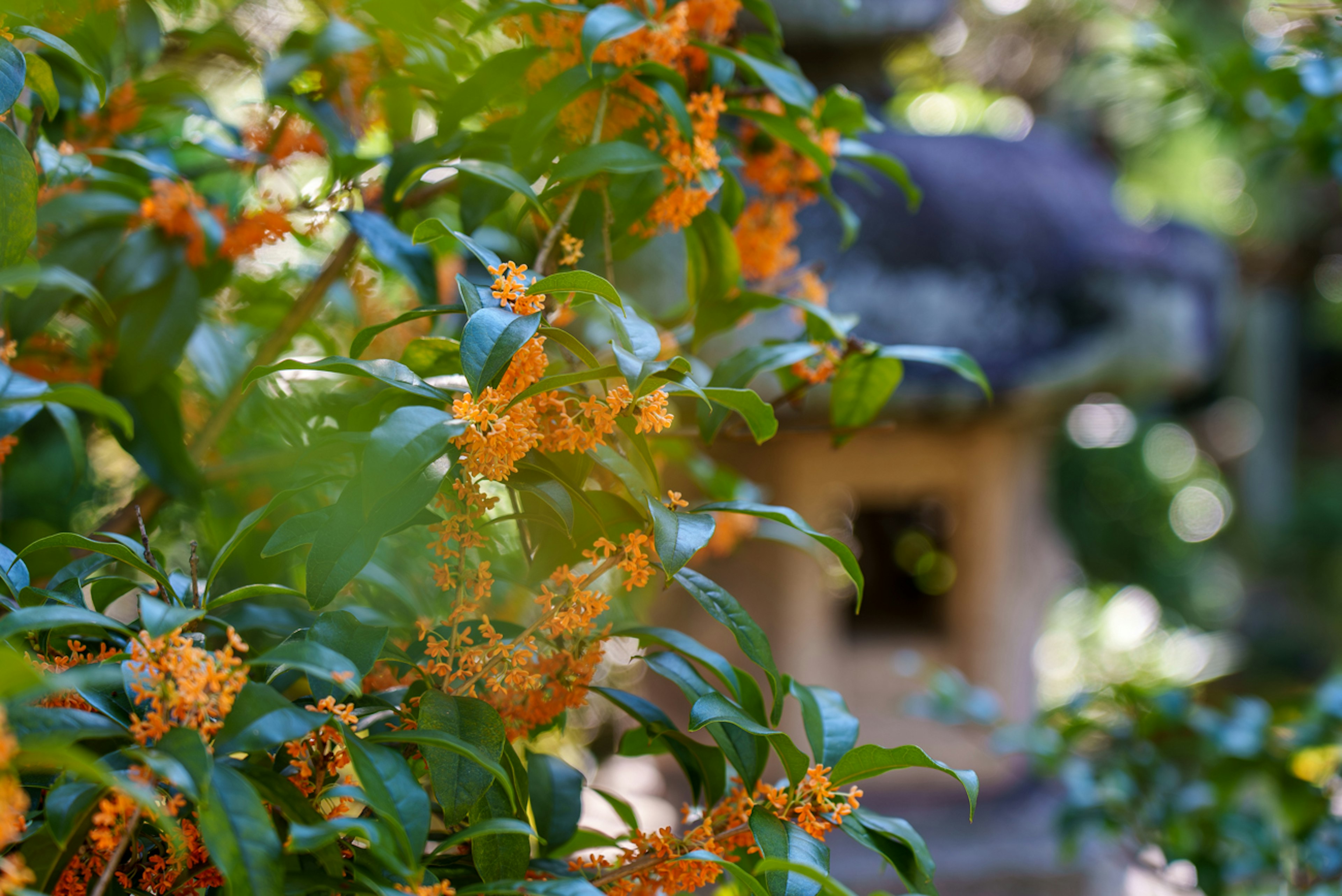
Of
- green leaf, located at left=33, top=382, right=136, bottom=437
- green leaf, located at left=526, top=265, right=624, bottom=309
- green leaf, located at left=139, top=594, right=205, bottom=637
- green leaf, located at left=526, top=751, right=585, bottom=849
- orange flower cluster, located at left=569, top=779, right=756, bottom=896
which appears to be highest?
green leaf, located at left=526, top=265, right=624, bottom=309

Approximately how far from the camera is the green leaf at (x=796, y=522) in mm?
449

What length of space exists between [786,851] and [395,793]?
173 millimetres

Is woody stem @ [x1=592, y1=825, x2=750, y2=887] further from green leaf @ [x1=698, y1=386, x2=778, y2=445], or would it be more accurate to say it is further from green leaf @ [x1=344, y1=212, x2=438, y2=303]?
green leaf @ [x1=344, y1=212, x2=438, y2=303]

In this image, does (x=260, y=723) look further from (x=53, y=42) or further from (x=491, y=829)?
(x=53, y=42)

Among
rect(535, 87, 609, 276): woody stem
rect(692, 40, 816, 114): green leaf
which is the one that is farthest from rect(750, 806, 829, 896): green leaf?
rect(692, 40, 816, 114): green leaf

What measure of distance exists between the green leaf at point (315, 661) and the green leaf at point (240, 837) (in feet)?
0.14

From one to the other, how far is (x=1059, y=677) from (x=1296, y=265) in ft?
7.51

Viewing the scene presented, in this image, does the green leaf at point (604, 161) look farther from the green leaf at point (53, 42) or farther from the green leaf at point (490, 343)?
the green leaf at point (53, 42)

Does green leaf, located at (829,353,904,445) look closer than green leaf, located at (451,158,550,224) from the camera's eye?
No

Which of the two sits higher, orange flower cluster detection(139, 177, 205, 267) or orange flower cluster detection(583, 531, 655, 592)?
orange flower cluster detection(139, 177, 205, 267)

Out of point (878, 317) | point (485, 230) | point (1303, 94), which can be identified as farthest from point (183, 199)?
point (878, 317)

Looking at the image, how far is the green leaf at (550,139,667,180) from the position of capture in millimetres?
523

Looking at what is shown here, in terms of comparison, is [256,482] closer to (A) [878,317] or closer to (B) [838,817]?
(B) [838,817]

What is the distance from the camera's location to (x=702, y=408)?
0.75m
